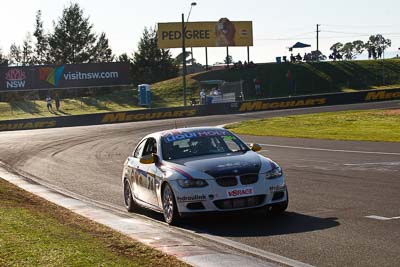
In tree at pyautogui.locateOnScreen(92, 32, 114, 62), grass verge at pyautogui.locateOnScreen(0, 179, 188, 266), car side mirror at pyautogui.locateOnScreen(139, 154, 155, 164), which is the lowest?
grass verge at pyautogui.locateOnScreen(0, 179, 188, 266)

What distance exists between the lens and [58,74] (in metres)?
70.3

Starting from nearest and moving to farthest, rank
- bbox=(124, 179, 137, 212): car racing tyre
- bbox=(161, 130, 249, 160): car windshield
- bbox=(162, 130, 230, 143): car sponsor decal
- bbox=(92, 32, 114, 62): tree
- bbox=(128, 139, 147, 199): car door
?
1. bbox=(161, 130, 249, 160): car windshield
2. bbox=(162, 130, 230, 143): car sponsor decal
3. bbox=(128, 139, 147, 199): car door
4. bbox=(124, 179, 137, 212): car racing tyre
5. bbox=(92, 32, 114, 62): tree

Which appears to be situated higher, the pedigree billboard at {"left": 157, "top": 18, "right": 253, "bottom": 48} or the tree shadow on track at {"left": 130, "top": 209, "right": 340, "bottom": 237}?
the pedigree billboard at {"left": 157, "top": 18, "right": 253, "bottom": 48}

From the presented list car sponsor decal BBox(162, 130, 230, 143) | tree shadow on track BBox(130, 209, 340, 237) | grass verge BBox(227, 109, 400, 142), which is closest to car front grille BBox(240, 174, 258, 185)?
tree shadow on track BBox(130, 209, 340, 237)

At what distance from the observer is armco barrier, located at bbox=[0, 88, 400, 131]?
50.4m

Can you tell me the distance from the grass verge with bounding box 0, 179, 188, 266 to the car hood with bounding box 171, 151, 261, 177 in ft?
5.33

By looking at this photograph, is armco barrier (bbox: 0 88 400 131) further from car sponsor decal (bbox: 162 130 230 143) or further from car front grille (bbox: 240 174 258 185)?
car front grille (bbox: 240 174 258 185)

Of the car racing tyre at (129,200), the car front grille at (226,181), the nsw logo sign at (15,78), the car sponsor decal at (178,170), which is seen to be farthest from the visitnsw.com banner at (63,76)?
the car front grille at (226,181)

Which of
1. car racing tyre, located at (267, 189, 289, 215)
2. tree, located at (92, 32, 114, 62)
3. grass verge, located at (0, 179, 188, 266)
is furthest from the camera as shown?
tree, located at (92, 32, 114, 62)

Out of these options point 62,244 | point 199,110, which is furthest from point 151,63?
point 62,244

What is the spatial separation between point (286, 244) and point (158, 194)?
3092 millimetres

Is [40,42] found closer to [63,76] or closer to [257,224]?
[63,76]

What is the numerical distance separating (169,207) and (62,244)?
10.5ft

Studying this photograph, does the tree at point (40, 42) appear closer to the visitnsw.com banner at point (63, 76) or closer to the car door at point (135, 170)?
the visitnsw.com banner at point (63, 76)
